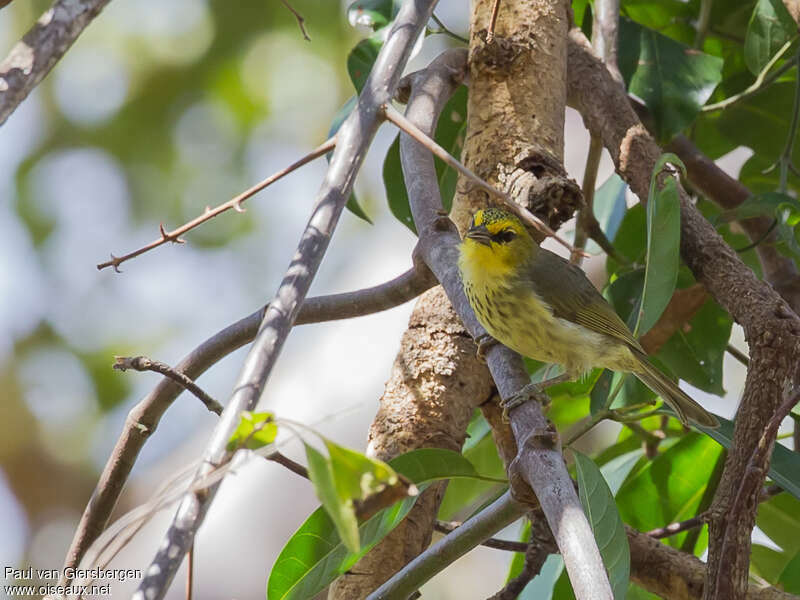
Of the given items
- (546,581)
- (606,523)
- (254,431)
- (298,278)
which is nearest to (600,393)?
(546,581)

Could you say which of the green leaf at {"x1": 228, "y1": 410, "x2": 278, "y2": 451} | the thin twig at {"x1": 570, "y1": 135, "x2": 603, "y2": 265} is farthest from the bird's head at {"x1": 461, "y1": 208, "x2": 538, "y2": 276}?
the green leaf at {"x1": 228, "y1": 410, "x2": 278, "y2": 451}

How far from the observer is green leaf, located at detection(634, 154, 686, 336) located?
1602 millimetres

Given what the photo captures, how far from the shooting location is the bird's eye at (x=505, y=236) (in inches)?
92.7

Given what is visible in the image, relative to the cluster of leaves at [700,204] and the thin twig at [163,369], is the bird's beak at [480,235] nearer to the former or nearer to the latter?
the cluster of leaves at [700,204]

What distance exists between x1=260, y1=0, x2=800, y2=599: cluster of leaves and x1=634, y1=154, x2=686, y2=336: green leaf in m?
0.20

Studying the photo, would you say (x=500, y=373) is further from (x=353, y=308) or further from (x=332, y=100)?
(x=332, y=100)

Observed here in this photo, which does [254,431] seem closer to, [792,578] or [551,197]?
[551,197]

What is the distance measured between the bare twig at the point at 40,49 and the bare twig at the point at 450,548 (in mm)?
789

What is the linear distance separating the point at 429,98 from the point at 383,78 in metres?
0.73

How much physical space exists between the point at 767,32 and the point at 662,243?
93cm

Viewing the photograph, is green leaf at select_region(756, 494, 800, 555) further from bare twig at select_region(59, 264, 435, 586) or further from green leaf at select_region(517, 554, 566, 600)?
bare twig at select_region(59, 264, 435, 586)

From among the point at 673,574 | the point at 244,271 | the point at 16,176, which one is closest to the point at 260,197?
the point at 244,271

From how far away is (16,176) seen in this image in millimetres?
5949

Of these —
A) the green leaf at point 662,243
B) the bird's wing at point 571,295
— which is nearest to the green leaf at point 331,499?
the green leaf at point 662,243
